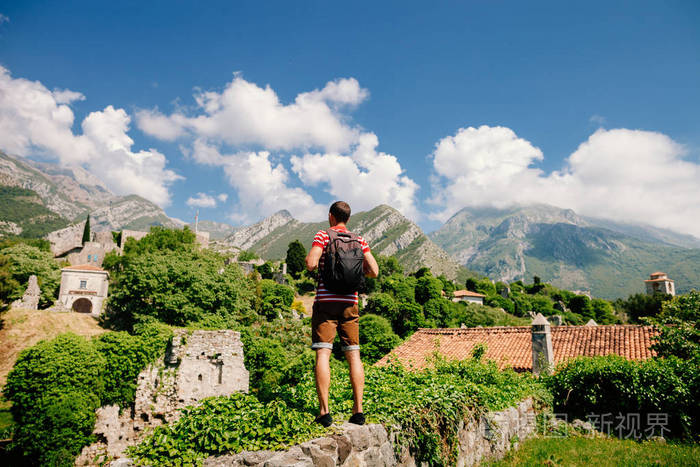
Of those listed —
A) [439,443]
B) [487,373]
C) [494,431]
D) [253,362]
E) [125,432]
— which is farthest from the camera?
[253,362]

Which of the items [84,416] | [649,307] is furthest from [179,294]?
[649,307]

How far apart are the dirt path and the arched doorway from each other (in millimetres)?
12905

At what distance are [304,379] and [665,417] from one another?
865cm

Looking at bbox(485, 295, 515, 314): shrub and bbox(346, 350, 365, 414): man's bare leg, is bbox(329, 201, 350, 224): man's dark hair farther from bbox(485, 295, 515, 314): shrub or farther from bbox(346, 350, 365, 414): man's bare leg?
bbox(485, 295, 515, 314): shrub

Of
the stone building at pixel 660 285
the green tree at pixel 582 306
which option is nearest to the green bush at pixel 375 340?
the green tree at pixel 582 306

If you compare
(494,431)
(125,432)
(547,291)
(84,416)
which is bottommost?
(125,432)

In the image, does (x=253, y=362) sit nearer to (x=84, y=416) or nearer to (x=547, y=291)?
(x=84, y=416)

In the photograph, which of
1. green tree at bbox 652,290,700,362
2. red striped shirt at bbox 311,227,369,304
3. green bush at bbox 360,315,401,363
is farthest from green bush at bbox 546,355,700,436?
green bush at bbox 360,315,401,363

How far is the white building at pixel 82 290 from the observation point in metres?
39.4

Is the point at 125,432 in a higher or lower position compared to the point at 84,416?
lower

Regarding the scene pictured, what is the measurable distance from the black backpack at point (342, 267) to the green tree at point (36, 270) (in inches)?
1870

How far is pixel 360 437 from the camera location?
130 inches

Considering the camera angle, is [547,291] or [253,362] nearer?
[253,362]

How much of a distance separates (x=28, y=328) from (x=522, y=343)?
102 feet
